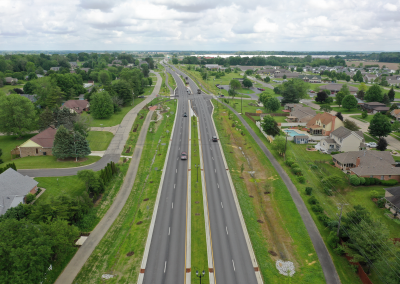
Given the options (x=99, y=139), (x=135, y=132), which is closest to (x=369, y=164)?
(x=135, y=132)

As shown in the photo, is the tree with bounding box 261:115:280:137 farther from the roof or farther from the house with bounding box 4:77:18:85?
the house with bounding box 4:77:18:85

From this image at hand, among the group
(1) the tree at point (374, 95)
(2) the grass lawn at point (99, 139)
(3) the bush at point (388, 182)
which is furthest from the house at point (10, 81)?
(1) the tree at point (374, 95)

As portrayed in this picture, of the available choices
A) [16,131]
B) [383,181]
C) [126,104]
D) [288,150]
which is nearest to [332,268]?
[383,181]

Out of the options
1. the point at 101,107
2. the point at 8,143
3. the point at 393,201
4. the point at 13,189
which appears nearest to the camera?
the point at 393,201

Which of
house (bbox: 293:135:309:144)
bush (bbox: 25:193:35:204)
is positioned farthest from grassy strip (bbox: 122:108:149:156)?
house (bbox: 293:135:309:144)

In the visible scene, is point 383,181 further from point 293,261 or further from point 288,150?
point 293,261

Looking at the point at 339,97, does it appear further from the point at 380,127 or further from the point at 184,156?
the point at 184,156
